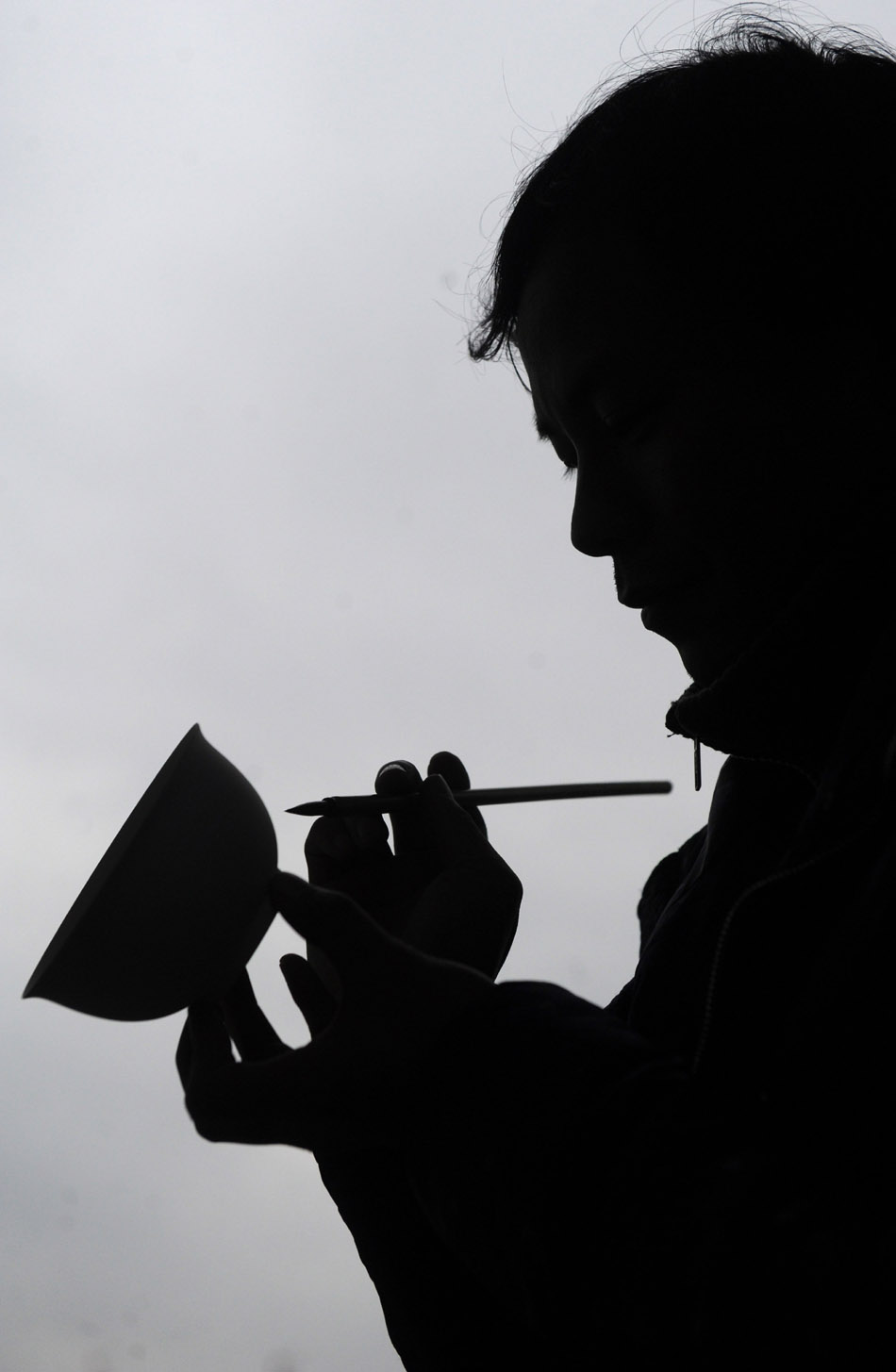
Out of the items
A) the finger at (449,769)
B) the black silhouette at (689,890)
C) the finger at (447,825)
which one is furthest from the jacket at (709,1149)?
the finger at (449,769)

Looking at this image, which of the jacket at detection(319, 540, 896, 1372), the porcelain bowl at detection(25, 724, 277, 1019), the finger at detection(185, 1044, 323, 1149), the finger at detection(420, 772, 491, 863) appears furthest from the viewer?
the finger at detection(420, 772, 491, 863)

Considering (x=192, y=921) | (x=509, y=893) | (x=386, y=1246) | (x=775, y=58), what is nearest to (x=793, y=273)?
(x=775, y=58)

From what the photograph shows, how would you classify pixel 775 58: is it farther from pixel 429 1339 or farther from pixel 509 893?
pixel 429 1339

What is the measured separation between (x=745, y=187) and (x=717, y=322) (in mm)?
167

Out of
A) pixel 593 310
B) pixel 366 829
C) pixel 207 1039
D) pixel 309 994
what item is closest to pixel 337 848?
pixel 366 829

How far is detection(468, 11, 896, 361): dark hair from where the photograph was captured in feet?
2.82

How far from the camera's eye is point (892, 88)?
0.97 metres

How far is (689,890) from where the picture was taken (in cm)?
90

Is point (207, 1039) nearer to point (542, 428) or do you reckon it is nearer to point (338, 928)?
point (338, 928)

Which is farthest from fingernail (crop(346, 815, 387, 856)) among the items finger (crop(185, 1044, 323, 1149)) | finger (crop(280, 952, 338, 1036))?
finger (crop(185, 1044, 323, 1149))

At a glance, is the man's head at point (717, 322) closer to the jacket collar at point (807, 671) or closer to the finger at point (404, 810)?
the jacket collar at point (807, 671)

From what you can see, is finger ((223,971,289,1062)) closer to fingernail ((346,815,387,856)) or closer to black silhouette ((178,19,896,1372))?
black silhouette ((178,19,896,1372))

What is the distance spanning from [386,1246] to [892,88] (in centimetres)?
105

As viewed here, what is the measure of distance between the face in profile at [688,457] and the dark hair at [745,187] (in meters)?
0.04
